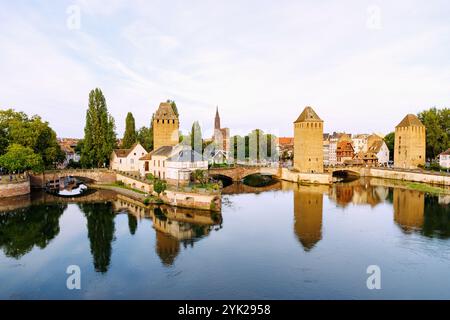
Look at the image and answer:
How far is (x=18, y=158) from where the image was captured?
41125 millimetres

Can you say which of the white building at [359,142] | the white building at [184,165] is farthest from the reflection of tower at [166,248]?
the white building at [359,142]

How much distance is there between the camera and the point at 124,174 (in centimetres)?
4778

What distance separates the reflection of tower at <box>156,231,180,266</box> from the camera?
20.7 meters

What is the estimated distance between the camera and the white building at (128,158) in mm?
51812

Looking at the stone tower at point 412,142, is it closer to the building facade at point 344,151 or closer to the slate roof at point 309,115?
the building facade at point 344,151

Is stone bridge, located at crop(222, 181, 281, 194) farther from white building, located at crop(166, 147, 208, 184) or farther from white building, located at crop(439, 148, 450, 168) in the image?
white building, located at crop(439, 148, 450, 168)

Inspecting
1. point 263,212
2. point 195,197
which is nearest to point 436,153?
point 263,212

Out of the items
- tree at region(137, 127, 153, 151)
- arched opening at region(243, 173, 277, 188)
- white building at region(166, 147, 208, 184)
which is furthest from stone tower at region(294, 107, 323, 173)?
tree at region(137, 127, 153, 151)

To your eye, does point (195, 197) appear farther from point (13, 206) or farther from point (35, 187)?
point (35, 187)

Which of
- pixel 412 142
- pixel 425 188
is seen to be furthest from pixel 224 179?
pixel 412 142

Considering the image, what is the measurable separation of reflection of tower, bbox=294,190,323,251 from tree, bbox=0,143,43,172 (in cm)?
3121

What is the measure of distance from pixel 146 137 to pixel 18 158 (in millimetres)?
25222

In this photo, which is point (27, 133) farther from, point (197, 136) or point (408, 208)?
point (408, 208)

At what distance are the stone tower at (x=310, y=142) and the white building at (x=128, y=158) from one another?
996 inches
